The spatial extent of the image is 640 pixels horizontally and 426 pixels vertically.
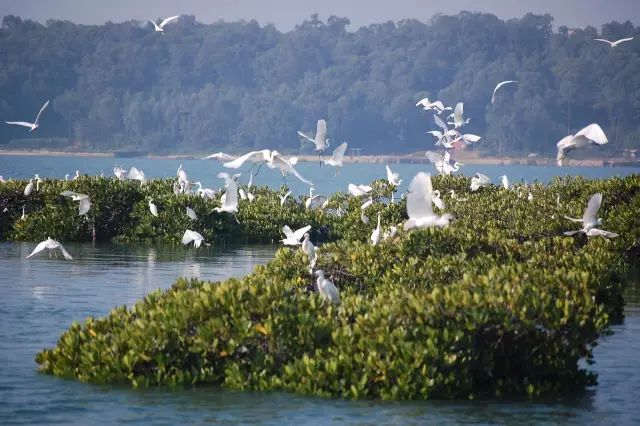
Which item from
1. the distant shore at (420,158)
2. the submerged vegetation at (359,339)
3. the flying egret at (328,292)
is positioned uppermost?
the distant shore at (420,158)

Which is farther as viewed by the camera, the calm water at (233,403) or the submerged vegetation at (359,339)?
the submerged vegetation at (359,339)

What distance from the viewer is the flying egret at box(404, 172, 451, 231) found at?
13.5m

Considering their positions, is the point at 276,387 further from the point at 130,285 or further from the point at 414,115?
the point at 414,115

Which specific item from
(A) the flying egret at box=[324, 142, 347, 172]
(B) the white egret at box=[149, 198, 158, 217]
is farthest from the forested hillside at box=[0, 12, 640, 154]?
(A) the flying egret at box=[324, 142, 347, 172]

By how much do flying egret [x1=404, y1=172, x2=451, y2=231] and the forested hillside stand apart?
125348 mm

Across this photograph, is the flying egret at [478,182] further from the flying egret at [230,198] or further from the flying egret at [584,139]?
the flying egret at [584,139]

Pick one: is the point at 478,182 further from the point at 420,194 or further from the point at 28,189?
the point at 420,194

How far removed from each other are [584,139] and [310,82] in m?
139

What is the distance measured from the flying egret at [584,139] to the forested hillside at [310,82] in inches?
4845

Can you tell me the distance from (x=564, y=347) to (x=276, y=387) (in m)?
2.52

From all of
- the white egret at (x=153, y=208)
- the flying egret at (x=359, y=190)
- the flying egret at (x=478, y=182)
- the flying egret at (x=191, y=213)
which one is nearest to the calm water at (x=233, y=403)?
the flying egret at (x=191, y=213)

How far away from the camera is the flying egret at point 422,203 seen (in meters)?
13.5

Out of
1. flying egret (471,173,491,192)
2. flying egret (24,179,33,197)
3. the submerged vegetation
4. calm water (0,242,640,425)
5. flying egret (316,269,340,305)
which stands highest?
flying egret (471,173,491,192)

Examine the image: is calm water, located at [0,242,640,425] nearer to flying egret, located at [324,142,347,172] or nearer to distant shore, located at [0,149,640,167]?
flying egret, located at [324,142,347,172]
